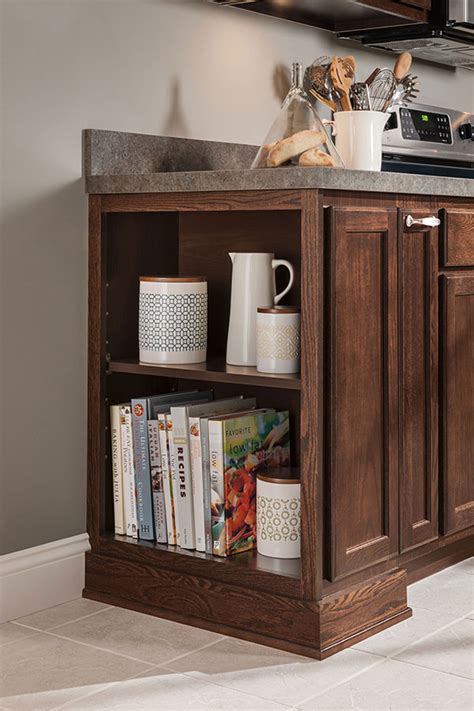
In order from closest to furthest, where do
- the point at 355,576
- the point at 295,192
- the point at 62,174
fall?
the point at 295,192 < the point at 355,576 < the point at 62,174

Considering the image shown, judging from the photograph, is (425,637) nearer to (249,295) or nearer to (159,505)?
(159,505)

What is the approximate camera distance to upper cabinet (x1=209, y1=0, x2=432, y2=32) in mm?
2686

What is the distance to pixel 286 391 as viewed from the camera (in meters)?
2.38

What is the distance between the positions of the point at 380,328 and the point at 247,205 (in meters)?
0.39

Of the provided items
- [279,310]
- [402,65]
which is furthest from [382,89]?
[279,310]

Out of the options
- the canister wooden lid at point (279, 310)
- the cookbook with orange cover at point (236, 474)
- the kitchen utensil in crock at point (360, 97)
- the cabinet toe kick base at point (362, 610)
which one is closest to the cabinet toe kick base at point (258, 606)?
the cabinet toe kick base at point (362, 610)

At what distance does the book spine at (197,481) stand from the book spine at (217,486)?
0.03 meters

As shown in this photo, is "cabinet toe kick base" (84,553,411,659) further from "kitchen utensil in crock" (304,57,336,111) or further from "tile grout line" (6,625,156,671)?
"kitchen utensil in crock" (304,57,336,111)

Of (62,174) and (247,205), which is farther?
(62,174)

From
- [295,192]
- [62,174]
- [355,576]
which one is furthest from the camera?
[62,174]

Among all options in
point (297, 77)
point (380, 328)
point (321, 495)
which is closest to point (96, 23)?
point (297, 77)

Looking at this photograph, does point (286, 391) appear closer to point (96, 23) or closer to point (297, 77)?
point (297, 77)

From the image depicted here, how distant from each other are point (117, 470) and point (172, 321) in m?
0.38

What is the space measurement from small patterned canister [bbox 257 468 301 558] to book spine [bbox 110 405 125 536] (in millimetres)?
355
